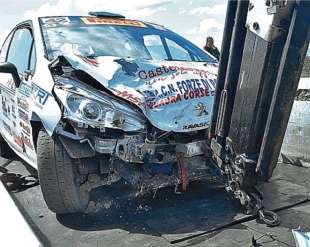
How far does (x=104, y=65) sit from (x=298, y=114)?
8.15 feet

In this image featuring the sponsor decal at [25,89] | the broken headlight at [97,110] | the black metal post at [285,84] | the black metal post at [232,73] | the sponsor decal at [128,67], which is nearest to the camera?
the black metal post at [285,84]

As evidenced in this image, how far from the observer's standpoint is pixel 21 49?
4.53 m

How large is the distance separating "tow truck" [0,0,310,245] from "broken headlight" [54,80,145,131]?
61 cm

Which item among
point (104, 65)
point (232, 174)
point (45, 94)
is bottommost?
point (232, 174)

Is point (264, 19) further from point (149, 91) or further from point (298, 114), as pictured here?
point (298, 114)

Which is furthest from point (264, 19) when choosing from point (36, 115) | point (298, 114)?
point (298, 114)

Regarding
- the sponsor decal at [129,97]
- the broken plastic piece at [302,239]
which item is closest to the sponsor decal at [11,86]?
the sponsor decal at [129,97]

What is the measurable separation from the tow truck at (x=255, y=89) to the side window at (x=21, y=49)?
223 cm

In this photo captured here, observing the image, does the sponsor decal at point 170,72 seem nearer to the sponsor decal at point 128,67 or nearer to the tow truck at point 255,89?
the sponsor decal at point 128,67

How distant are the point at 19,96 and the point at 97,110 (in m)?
1.33

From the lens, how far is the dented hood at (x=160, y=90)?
317 centimetres

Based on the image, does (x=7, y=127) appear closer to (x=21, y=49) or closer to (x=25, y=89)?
(x=21, y=49)

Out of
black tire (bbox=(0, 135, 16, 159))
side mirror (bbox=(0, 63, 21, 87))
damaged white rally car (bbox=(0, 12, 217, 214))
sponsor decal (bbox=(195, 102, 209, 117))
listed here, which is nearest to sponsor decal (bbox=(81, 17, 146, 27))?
damaged white rally car (bbox=(0, 12, 217, 214))

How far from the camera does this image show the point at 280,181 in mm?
4086
